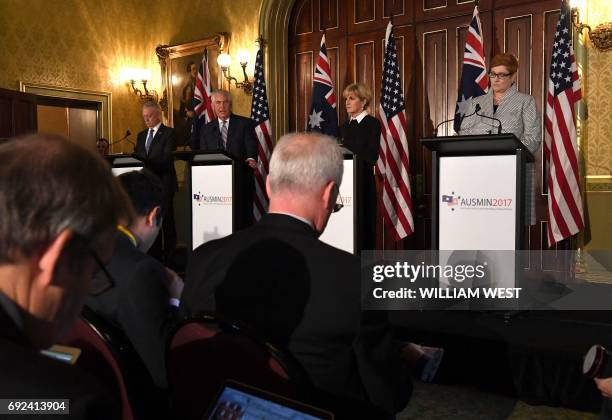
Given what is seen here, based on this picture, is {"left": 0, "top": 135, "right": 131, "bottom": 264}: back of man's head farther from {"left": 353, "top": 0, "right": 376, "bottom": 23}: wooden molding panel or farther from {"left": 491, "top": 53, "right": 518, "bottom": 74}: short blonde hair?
{"left": 353, "top": 0, "right": 376, "bottom": 23}: wooden molding panel

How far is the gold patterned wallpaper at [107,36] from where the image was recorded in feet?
25.8

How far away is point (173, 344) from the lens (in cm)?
110

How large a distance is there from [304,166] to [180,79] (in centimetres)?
763

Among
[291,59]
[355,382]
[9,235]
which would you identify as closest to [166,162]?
[291,59]

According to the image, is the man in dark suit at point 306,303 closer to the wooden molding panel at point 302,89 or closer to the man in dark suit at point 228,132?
the man in dark suit at point 228,132

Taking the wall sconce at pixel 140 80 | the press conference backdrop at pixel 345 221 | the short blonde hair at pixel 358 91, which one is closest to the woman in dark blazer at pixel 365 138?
the short blonde hair at pixel 358 91

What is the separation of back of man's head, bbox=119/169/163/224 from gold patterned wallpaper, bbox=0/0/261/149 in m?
5.92

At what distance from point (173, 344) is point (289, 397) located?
280mm

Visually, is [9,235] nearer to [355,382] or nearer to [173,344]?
[173,344]

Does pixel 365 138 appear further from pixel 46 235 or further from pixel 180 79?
pixel 46 235

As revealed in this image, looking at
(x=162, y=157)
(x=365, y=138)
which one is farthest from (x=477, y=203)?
(x=162, y=157)

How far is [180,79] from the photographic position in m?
8.68

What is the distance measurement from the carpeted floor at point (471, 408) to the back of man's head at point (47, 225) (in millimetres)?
2031

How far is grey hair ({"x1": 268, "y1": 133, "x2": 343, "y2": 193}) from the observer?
153cm
